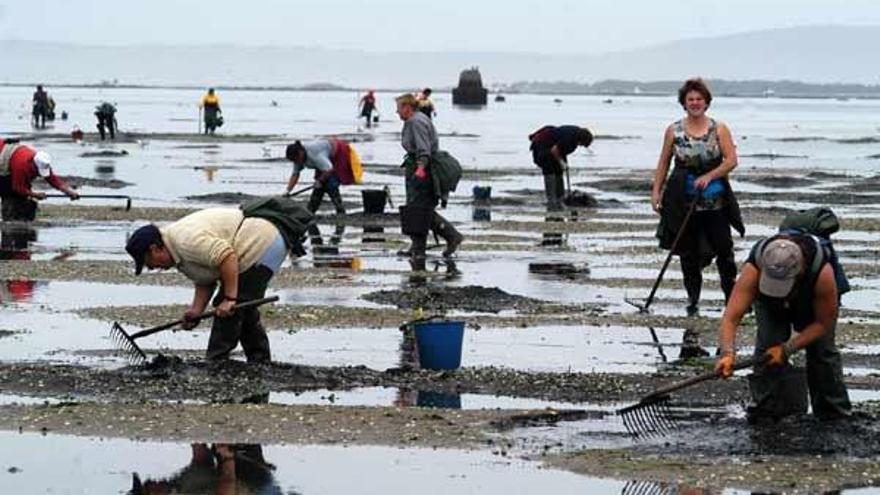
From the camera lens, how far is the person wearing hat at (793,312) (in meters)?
10.4

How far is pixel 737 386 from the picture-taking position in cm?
1245

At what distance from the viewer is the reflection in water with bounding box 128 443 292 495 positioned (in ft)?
29.6

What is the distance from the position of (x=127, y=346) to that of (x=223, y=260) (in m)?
1.58

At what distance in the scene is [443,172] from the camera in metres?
20.4

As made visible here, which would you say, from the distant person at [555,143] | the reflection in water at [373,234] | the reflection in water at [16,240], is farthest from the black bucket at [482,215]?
the reflection in water at [16,240]

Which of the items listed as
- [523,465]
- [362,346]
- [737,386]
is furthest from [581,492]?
[362,346]

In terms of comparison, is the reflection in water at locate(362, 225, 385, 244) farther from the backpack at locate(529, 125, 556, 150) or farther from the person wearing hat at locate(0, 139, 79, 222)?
the person wearing hat at locate(0, 139, 79, 222)

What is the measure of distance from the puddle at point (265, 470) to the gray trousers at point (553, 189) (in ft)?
66.8

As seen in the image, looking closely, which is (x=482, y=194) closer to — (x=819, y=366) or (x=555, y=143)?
(x=555, y=143)

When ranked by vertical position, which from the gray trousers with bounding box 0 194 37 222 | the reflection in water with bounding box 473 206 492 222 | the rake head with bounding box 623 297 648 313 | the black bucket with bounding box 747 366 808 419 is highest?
the black bucket with bounding box 747 366 808 419

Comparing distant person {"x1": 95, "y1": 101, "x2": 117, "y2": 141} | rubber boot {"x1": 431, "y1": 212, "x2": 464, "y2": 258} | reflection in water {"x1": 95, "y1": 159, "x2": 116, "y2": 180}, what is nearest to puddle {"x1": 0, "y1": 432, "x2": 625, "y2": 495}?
rubber boot {"x1": 431, "y1": 212, "x2": 464, "y2": 258}

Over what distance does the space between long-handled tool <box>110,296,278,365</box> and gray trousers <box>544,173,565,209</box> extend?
55.5 feet

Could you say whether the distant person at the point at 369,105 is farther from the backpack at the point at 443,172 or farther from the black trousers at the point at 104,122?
the backpack at the point at 443,172

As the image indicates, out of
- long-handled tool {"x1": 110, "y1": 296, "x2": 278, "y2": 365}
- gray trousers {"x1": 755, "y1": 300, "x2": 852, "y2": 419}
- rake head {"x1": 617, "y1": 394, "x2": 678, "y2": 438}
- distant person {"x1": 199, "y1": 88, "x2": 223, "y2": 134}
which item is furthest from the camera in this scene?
distant person {"x1": 199, "y1": 88, "x2": 223, "y2": 134}
